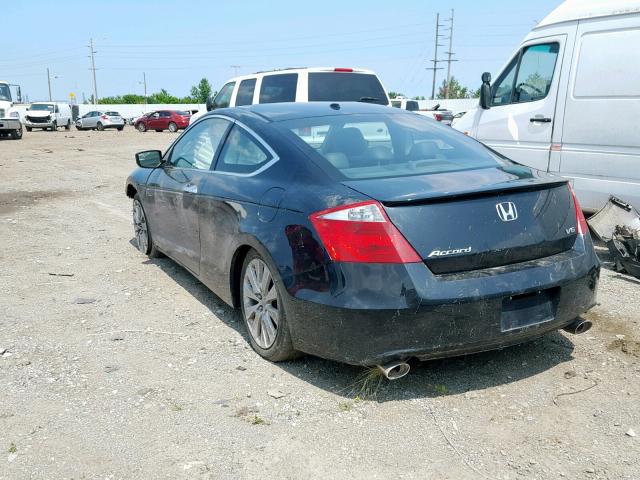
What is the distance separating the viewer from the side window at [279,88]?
11.1 meters

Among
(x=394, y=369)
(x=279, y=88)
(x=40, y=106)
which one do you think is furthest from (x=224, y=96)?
(x=40, y=106)

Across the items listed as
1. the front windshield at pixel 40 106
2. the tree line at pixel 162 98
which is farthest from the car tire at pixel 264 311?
the tree line at pixel 162 98

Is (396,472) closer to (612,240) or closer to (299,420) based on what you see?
(299,420)

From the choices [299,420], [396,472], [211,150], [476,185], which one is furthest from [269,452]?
[211,150]

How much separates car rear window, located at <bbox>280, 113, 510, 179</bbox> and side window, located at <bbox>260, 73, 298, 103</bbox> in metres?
6.83

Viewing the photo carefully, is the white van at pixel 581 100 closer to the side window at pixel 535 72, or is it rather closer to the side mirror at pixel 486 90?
the side window at pixel 535 72

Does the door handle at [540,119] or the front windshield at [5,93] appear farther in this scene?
the front windshield at [5,93]

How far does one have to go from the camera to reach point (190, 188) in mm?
4875

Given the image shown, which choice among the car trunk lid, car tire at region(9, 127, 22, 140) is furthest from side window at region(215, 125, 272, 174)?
car tire at region(9, 127, 22, 140)

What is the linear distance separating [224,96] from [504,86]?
266 inches

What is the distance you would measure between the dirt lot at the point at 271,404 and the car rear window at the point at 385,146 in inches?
46.3

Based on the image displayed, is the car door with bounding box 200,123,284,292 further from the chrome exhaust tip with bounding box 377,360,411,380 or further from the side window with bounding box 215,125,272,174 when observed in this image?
the chrome exhaust tip with bounding box 377,360,411,380

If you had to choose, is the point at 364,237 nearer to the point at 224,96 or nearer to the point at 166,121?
the point at 224,96

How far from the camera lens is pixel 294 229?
347 centimetres
